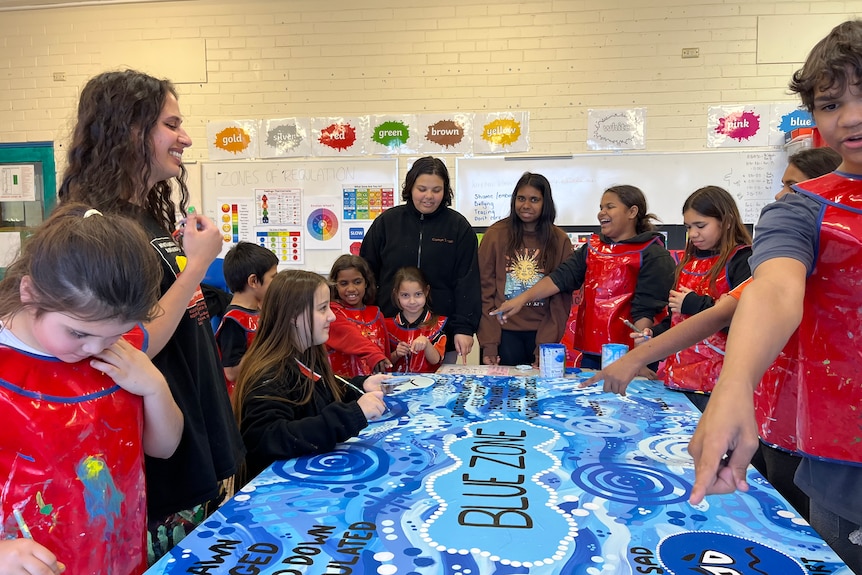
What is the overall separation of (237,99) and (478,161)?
194 centimetres

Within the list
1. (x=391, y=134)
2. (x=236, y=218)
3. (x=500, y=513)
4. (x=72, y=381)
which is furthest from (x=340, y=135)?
(x=500, y=513)

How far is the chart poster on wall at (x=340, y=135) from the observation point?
459 cm

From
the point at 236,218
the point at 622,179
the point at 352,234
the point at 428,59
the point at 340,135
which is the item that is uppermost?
the point at 428,59

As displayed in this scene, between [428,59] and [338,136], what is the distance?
2.91 ft

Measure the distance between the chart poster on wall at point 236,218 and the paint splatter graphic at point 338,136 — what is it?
30.2 inches

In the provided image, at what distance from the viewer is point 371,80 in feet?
15.0

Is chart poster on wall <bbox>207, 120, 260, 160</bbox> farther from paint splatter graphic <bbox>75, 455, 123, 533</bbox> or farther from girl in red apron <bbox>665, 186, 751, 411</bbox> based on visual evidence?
paint splatter graphic <bbox>75, 455, 123, 533</bbox>

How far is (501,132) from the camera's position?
4469 mm

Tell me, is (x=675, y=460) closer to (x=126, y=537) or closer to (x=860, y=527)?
(x=860, y=527)

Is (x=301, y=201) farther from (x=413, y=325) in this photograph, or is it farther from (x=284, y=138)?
(x=413, y=325)

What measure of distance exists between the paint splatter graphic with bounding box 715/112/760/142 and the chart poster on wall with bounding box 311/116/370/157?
2.57 m

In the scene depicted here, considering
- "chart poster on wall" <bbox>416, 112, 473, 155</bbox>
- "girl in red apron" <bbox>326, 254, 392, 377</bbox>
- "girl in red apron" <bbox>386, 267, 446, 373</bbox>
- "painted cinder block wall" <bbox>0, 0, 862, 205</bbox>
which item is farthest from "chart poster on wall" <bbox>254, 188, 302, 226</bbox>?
"girl in red apron" <bbox>386, 267, 446, 373</bbox>

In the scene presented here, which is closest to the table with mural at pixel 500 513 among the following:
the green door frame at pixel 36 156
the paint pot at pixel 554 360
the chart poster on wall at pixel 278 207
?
the paint pot at pixel 554 360

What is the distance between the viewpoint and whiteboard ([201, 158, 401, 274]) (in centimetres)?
465
